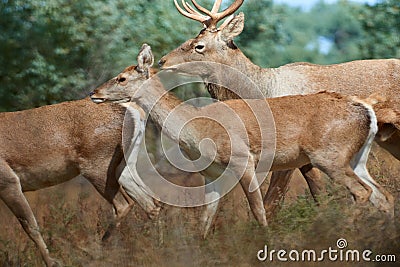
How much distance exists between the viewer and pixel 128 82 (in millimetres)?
9703

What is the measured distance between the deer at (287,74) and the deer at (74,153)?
1.07 m

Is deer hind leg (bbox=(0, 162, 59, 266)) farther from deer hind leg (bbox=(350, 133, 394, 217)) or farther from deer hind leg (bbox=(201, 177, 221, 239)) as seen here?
deer hind leg (bbox=(350, 133, 394, 217))

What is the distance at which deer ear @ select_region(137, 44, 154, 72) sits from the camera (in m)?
9.63

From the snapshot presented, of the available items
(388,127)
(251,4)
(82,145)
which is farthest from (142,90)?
(251,4)

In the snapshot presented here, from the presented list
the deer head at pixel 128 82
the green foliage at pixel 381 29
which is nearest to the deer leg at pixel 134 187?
the deer head at pixel 128 82

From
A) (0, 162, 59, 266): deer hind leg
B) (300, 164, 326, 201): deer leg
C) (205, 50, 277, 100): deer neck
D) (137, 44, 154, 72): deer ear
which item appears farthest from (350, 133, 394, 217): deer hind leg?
(0, 162, 59, 266): deer hind leg

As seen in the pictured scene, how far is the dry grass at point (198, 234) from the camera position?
308 inches

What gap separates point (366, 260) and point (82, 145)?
323 cm

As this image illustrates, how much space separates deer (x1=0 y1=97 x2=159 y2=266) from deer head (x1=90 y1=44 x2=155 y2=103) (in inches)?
5.4

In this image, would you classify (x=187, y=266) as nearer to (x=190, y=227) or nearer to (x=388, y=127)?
(x=190, y=227)

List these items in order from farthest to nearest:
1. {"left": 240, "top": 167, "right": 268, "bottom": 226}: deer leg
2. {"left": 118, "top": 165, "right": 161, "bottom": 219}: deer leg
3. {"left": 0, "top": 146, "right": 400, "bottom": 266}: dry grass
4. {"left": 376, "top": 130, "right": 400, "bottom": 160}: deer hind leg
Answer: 1. {"left": 118, "top": 165, "right": 161, "bottom": 219}: deer leg
2. {"left": 376, "top": 130, "right": 400, "bottom": 160}: deer hind leg
3. {"left": 240, "top": 167, "right": 268, "bottom": 226}: deer leg
4. {"left": 0, "top": 146, "right": 400, "bottom": 266}: dry grass

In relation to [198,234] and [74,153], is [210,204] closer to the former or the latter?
[198,234]

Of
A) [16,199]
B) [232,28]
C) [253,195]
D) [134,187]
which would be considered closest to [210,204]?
[253,195]

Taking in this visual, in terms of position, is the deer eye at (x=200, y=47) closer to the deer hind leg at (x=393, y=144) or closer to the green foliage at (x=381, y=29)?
the deer hind leg at (x=393, y=144)
